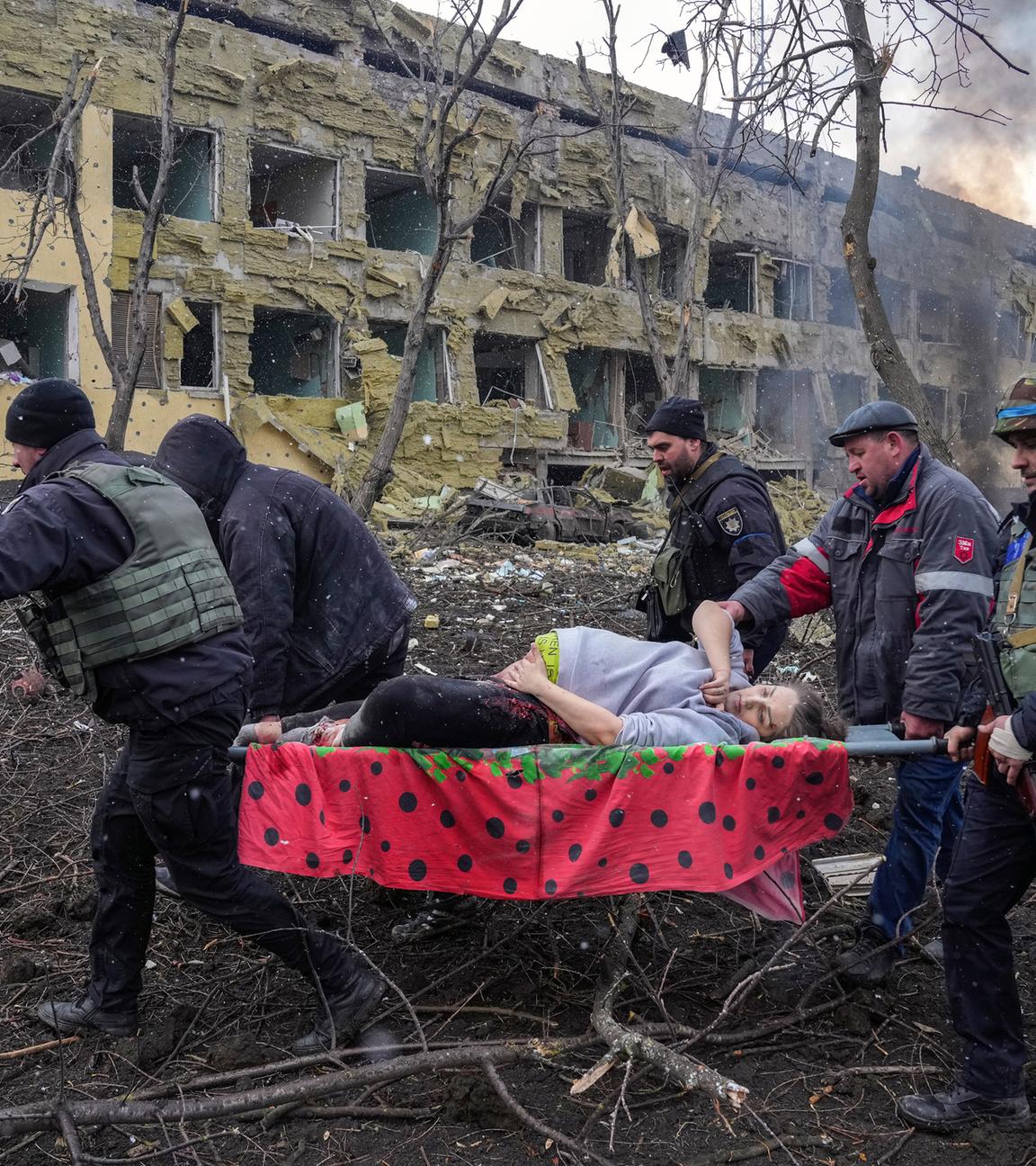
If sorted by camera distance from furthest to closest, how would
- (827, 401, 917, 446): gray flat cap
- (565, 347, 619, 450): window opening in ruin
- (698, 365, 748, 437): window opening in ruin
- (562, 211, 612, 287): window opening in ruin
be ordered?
(698, 365, 748, 437): window opening in ruin, (562, 211, 612, 287): window opening in ruin, (565, 347, 619, 450): window opening in ruin, (827, 401, 917, 446): gray flat cap

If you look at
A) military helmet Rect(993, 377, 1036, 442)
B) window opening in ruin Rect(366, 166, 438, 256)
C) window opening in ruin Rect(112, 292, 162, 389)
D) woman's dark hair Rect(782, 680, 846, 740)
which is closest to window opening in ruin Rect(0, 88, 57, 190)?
window opening in ruin Rect(112, 292, 162, 389)

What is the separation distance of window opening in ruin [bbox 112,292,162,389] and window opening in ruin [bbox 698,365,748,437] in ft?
45.5

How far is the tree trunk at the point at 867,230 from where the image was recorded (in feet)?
21.1

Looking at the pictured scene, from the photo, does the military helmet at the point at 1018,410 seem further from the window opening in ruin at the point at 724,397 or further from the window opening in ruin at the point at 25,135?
the window opening in ruin at the point at 724,397

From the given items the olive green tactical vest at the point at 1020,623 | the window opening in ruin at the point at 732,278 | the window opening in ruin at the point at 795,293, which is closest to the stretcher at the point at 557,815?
the olive green tactical vest at the point at 1020,623

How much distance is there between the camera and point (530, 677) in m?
3.20

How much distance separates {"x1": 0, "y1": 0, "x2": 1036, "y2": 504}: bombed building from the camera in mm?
16781

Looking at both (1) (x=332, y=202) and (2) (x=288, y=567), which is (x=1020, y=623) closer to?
(2) (x=288, y=567)

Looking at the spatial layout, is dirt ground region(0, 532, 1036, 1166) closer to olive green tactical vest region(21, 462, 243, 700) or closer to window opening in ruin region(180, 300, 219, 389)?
olive green tactical vest region(21, 462, 243, 700)

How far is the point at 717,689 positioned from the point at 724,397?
2434 cm

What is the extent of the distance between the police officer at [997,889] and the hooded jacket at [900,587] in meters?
0.52

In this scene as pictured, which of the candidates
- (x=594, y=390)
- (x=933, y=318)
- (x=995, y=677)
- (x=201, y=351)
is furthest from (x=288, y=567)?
(x=933, y=318)

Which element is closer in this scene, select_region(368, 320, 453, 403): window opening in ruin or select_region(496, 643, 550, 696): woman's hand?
select_region(496, 643, 550, 696): woman's hand

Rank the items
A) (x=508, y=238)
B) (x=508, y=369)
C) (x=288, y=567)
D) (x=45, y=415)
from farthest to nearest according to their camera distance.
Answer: (x=508, y=369)
(x=508, y=238)
(x=288, y=567)
(x=45, y=415)
